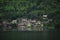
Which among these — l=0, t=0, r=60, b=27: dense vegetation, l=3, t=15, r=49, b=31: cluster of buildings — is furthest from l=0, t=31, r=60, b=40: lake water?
l=0, t=0, r=60, b=27: dense vegetation

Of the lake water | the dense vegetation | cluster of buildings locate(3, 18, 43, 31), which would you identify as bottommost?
the lake water

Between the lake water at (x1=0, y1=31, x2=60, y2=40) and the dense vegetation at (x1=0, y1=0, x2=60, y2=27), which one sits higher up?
the dense vegetation at (x1=0, y1=0, x2=60, y2=27)

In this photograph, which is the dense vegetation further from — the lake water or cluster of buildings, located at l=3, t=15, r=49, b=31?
the lake water

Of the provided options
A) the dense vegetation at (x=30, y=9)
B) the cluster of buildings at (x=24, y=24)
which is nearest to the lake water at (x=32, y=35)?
the cluster of buildings at (x=24, y=24)

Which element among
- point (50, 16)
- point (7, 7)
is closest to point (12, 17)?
point (7, 7)

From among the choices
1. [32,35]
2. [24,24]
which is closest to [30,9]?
[24,24]

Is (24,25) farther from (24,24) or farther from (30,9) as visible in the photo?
(30,9)

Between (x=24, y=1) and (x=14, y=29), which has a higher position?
(x=24, y=1)

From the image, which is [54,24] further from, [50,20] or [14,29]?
[14,29]
